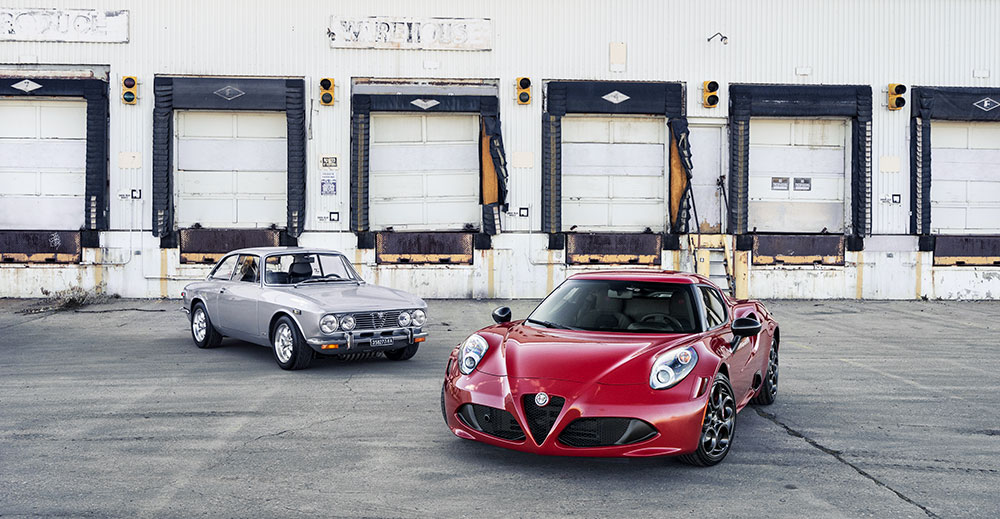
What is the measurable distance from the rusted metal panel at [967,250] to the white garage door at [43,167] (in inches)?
786

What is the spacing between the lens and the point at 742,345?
21.9 feet

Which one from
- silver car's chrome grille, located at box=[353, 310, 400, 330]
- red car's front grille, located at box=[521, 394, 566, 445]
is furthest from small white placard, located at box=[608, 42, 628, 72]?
red car's front grille, located at box=[521, 394, 566, 445]

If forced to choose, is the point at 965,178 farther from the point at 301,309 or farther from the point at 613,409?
the point at 613,409

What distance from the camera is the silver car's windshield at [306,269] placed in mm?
10500

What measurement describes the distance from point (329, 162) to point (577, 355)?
1506 cm

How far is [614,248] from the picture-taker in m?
20.2

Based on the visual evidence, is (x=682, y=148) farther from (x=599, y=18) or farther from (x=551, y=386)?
(x=551, y=386)

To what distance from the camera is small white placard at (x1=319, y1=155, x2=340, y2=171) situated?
1978 centimetres

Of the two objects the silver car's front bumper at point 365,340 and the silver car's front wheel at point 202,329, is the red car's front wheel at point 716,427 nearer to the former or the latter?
the silver car's front bumper at point 365,340

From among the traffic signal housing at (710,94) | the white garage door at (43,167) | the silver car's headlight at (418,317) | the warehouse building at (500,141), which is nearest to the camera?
the silver car's headlight at (418,317)

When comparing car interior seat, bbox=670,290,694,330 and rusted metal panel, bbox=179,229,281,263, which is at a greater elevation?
rusted metal panel, bbox=179,229,281,263

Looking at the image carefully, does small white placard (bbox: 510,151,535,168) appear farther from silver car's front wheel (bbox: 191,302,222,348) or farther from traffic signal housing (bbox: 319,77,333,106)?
silver car's front wheel (bbox: 191,302,222,348)

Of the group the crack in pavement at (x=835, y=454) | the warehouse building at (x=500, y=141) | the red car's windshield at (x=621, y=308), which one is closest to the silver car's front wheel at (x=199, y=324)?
the red car's windshield at (x=621, y=308)

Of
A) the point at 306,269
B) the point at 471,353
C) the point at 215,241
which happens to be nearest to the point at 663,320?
the point at 471,353
